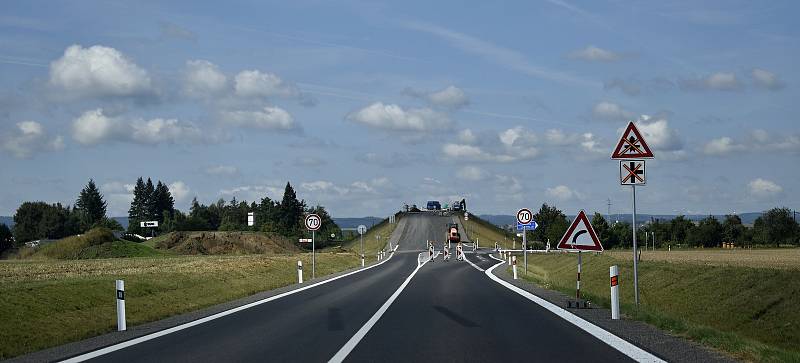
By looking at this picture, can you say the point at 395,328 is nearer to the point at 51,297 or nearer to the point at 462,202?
the point at 51,297

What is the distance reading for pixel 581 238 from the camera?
22391 mm

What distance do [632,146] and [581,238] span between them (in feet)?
14.9

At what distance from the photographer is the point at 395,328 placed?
53.2 ft

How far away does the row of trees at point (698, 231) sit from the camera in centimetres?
14338

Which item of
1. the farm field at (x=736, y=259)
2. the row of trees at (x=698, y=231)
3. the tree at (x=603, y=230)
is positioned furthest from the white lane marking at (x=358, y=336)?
the tree at (x=603, y=230)

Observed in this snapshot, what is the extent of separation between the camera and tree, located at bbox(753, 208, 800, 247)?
147 meters

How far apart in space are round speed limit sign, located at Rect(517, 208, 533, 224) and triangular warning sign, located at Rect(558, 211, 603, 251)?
18385 millimetres

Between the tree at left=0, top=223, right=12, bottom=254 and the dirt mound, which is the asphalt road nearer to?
the dirt mound

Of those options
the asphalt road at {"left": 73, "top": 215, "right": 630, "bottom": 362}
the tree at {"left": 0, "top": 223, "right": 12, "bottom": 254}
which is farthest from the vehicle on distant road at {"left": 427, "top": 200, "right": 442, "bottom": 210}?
the asphalt road at {"left": 73, "top": 215, "right": 630, "bottom": 362}

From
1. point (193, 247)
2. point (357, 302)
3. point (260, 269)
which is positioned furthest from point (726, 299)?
point (193, 247)

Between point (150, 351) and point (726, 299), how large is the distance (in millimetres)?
28907

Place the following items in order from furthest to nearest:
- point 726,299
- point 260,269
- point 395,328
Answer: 1. point 260,269
2. point 726,299
3. point 395,328

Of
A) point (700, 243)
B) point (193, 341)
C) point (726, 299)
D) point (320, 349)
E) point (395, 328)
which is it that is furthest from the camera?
point (700, 243)

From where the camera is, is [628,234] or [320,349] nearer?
[320,349]
